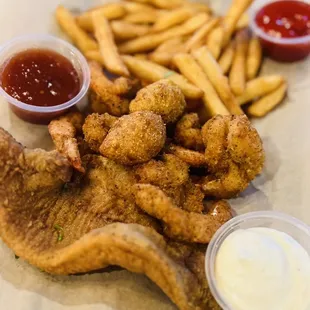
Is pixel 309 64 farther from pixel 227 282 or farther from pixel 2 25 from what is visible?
pixel 2 25

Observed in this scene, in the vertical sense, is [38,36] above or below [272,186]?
above

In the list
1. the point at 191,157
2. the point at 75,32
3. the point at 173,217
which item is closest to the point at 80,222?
the point at 173,217

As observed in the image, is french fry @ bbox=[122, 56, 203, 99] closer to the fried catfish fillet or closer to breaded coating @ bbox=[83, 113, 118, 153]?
breaded coating @ bbox=[83, 113, 118, 153]

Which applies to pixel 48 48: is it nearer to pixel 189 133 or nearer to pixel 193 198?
pixel 189 133

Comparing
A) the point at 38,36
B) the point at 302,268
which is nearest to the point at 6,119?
the point at 38,36

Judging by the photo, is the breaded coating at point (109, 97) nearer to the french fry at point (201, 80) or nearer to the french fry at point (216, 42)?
the french fry at point (201, 80)

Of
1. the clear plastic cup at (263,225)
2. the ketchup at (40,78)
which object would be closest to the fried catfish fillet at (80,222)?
the clear plastic cup at (263,225)

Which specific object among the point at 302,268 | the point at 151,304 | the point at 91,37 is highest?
Answer: the point at 91,37
